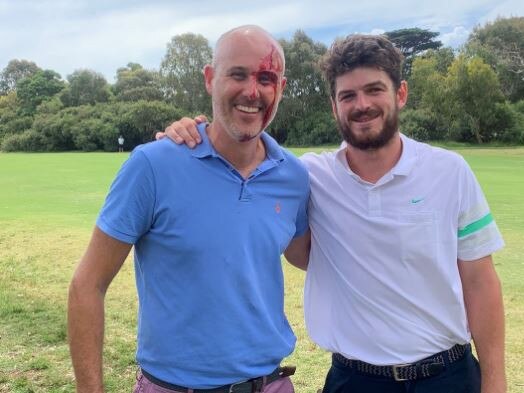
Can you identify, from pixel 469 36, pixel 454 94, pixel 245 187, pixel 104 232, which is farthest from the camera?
pixel 469 36

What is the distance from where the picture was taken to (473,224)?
2820 millimetres

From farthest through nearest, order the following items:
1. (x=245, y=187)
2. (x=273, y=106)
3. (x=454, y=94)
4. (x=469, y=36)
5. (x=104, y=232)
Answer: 1. (x=469, y=36)
2. (x=454, y=94)
3. (x=273, y=106)
4. (x=245, y=187)
5. (x=104, y=232)

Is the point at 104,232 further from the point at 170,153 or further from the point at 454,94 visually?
the point at 454,94

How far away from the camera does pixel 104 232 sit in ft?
8.16

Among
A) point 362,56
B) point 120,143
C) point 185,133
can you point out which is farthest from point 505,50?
point 185,133

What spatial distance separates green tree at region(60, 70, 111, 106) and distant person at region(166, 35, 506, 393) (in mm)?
84389

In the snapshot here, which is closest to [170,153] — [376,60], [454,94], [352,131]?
[352,131]

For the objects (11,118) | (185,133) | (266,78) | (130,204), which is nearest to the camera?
(130,204)

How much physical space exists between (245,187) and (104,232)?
2.10ft

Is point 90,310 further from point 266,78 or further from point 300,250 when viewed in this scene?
point 266,78

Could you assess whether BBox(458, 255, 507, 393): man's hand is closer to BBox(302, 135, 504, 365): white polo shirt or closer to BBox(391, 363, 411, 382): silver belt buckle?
BBox(302, 135, 504, 365): white polo shirt

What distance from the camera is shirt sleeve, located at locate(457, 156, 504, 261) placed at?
9.21 feet

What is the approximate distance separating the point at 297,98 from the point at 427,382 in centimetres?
6135

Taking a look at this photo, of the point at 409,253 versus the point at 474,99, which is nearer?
the point at 409,253
